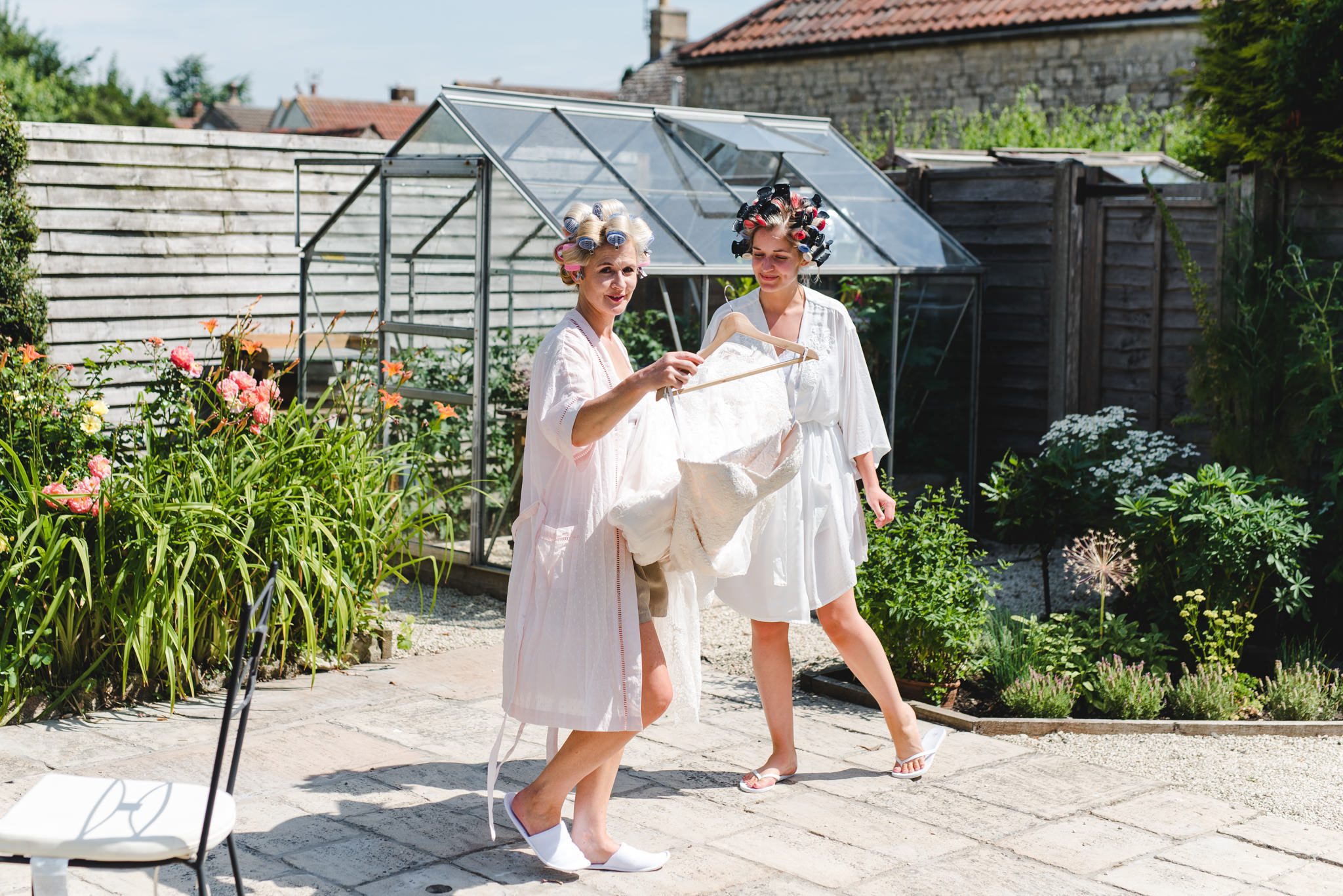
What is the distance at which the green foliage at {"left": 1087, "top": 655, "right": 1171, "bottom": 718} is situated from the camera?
488cm

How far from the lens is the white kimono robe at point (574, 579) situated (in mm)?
3283

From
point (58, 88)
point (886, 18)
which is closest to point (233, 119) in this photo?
point (58, 88)

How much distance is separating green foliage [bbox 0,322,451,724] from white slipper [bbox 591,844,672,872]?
1.77 m

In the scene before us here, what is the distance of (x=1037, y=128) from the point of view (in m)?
14.0

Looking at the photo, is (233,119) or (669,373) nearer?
(669,373)

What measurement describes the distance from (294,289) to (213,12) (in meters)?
43.9

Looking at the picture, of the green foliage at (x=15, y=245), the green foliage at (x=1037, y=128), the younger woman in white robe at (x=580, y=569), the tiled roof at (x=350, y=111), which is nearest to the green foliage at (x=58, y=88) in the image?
the tiled roof at (x=350, y=111)

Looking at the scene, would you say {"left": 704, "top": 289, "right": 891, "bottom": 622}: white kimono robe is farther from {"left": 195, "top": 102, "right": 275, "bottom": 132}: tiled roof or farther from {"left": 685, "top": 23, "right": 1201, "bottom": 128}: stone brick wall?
{"left": 195, "top": 102, "right": 275, "bottom": 132}: tiled roof

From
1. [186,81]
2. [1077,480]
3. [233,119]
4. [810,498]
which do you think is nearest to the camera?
[810,498]

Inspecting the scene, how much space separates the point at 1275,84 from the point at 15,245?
629 cm

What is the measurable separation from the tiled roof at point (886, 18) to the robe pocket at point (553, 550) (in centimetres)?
1377

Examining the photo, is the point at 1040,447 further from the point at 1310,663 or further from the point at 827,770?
the point at 827,770

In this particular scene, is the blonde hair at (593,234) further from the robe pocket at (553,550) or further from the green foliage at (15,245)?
the green foliage at (15,245)

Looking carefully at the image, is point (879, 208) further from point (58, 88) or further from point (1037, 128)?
point (58, 88)
